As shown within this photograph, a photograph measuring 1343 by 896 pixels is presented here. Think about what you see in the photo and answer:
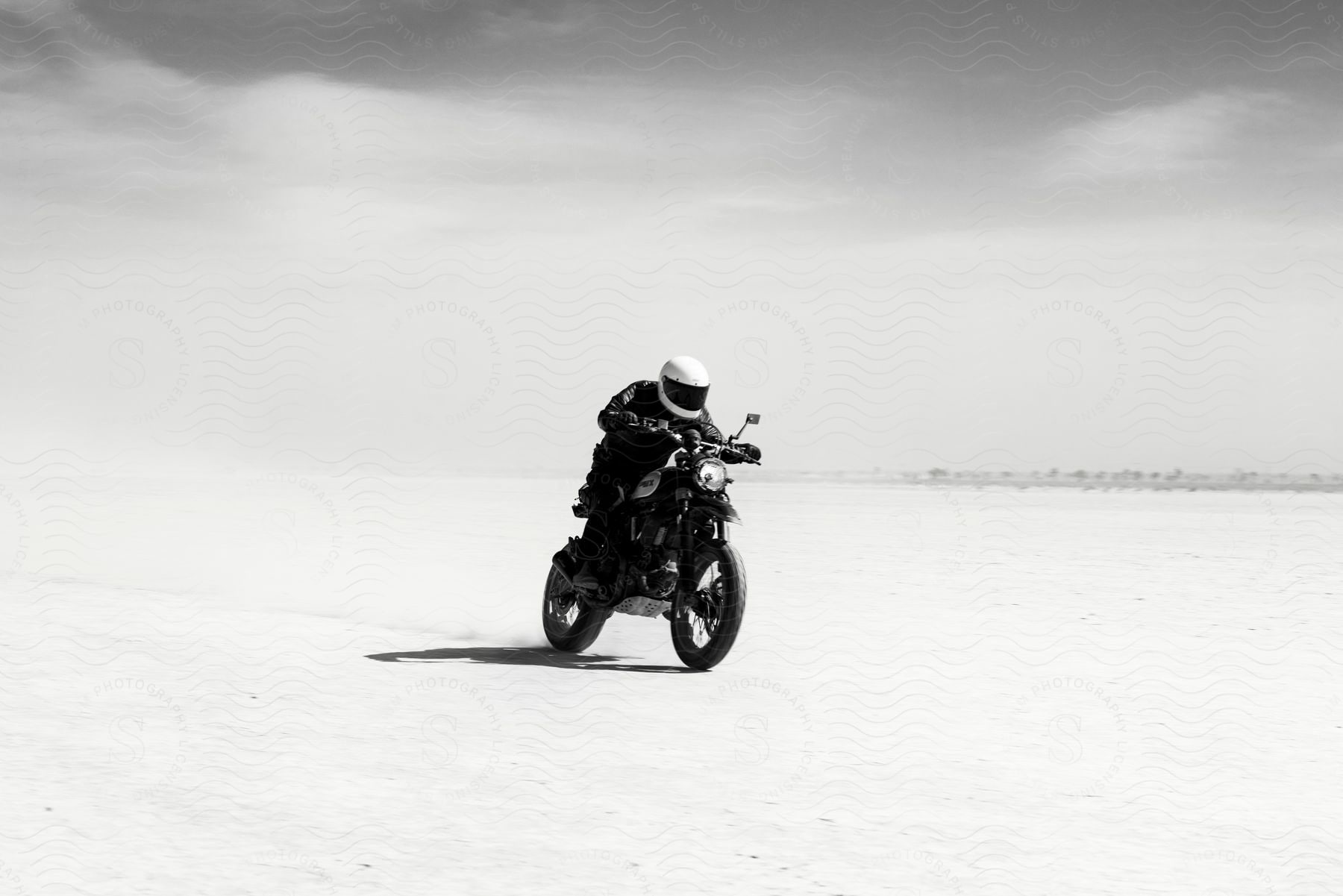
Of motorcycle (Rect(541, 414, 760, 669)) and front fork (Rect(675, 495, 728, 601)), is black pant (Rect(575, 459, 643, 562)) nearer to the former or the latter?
motorcycle (Rect(541, 414, 760, 669))

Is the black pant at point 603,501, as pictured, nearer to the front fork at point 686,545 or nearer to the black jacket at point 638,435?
the black jacket at point 638,435

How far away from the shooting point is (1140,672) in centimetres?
1008

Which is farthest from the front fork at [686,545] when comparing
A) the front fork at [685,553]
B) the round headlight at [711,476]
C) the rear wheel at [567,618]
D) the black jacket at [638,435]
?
the rear wheel at [567,618]

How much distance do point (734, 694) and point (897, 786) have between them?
2495 mm

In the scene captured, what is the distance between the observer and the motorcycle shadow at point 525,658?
10.0m

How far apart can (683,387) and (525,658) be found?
90.4 inches

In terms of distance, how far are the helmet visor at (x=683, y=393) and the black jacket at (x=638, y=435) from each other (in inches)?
3.9

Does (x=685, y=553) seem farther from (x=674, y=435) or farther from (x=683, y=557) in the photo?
(x=674, y=435)

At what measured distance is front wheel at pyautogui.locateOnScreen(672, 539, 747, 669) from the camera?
9.49 metres

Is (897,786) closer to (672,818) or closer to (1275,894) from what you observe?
(672,818)

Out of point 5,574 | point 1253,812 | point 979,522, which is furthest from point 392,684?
point 979,522

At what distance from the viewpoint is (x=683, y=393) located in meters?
10.2

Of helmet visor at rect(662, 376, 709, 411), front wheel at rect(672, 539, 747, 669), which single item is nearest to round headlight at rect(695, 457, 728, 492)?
front wheel at rect(672, 539, 747, 669)

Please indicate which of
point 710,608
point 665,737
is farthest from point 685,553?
point 665,737
